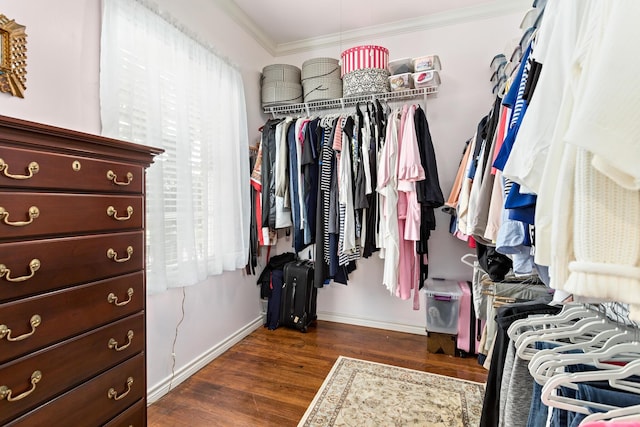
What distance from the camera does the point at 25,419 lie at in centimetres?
74

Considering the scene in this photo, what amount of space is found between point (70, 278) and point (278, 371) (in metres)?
1.51

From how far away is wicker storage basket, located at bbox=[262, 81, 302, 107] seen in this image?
2.58m

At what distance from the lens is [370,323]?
8.90 ft

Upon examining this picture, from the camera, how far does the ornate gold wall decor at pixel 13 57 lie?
3.50 feet

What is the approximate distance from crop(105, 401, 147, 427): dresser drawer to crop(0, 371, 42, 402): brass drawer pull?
1.00 ft

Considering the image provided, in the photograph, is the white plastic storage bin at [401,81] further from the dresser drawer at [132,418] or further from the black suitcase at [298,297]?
the dresser drawer at [132,418]

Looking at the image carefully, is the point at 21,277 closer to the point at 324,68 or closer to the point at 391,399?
the point at 391,399

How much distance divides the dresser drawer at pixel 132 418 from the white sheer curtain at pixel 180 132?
2.14 feet

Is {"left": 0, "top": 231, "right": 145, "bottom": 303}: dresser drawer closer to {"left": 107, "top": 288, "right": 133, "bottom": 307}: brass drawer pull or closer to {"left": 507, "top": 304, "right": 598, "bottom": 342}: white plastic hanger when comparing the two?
{"left": 107, "top": 288, "right": 133, "bottom": 307}: brass drawer pull

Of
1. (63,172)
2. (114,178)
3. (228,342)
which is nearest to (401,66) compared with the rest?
(114,178)

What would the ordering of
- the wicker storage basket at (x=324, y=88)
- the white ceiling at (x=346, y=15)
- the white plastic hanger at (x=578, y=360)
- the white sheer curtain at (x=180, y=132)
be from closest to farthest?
the white plastic hanger at (x=578, y=360) < the white sheer curtain at (x=180, y=132) < the white ceiling at (x=346, y=15) < the wicker storage basket at (x=324, y=88)

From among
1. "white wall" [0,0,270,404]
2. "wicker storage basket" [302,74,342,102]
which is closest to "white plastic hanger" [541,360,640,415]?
"white wall" [0,0,270,404]

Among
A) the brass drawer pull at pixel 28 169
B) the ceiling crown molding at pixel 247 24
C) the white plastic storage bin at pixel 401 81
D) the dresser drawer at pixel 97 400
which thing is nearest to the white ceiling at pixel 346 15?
the ceiling crown molding at pixel 247 24

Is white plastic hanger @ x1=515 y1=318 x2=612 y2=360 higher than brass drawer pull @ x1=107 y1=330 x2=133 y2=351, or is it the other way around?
white plastic hanger @ x1=515 y1=318 x2=612 y2=360
